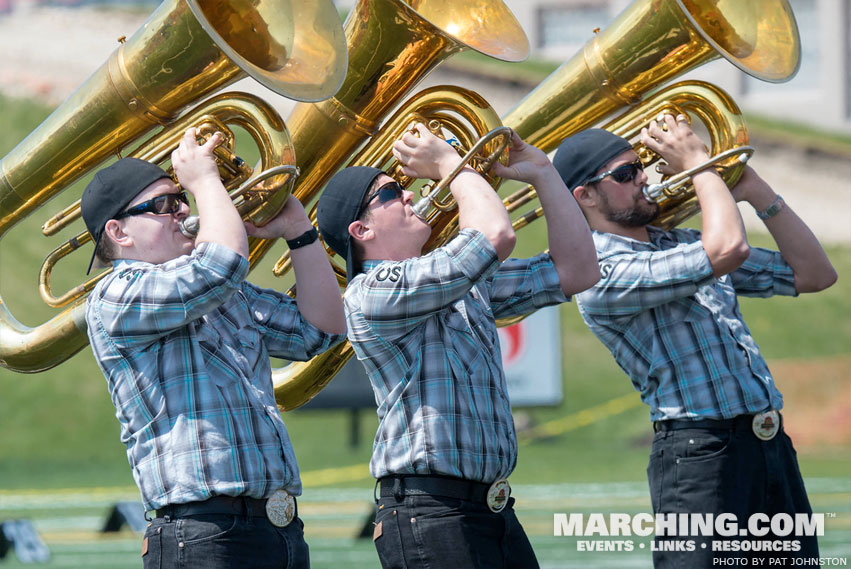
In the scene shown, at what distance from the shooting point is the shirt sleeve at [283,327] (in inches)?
149

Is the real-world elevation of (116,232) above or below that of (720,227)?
below

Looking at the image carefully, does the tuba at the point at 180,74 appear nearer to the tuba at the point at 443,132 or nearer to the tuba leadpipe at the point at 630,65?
the tuba at the point at 443,132

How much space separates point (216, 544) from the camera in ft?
10.7

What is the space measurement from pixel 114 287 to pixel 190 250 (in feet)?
0.89

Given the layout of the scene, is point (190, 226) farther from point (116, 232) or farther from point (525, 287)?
point (525, 287)

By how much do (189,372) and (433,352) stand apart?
0.67 m

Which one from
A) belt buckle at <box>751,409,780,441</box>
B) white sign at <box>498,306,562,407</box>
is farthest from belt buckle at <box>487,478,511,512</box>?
white sign at <box>498,306,562,407</box>

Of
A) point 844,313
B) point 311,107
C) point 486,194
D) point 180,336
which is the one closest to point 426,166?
point 486,194

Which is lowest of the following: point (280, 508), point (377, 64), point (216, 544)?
point (216, 544)

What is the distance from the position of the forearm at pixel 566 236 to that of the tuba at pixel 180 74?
72cm

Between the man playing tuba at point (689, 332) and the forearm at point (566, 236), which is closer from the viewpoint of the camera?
the forearm at point (566, 236)

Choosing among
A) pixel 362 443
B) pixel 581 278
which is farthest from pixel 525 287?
pixel 362 443

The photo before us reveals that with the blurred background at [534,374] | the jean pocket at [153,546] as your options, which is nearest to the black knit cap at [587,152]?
the jean pocket at [153,546]

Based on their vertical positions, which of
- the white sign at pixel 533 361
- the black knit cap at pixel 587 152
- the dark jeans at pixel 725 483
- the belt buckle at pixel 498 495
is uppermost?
the white sign at pixel 533 361
